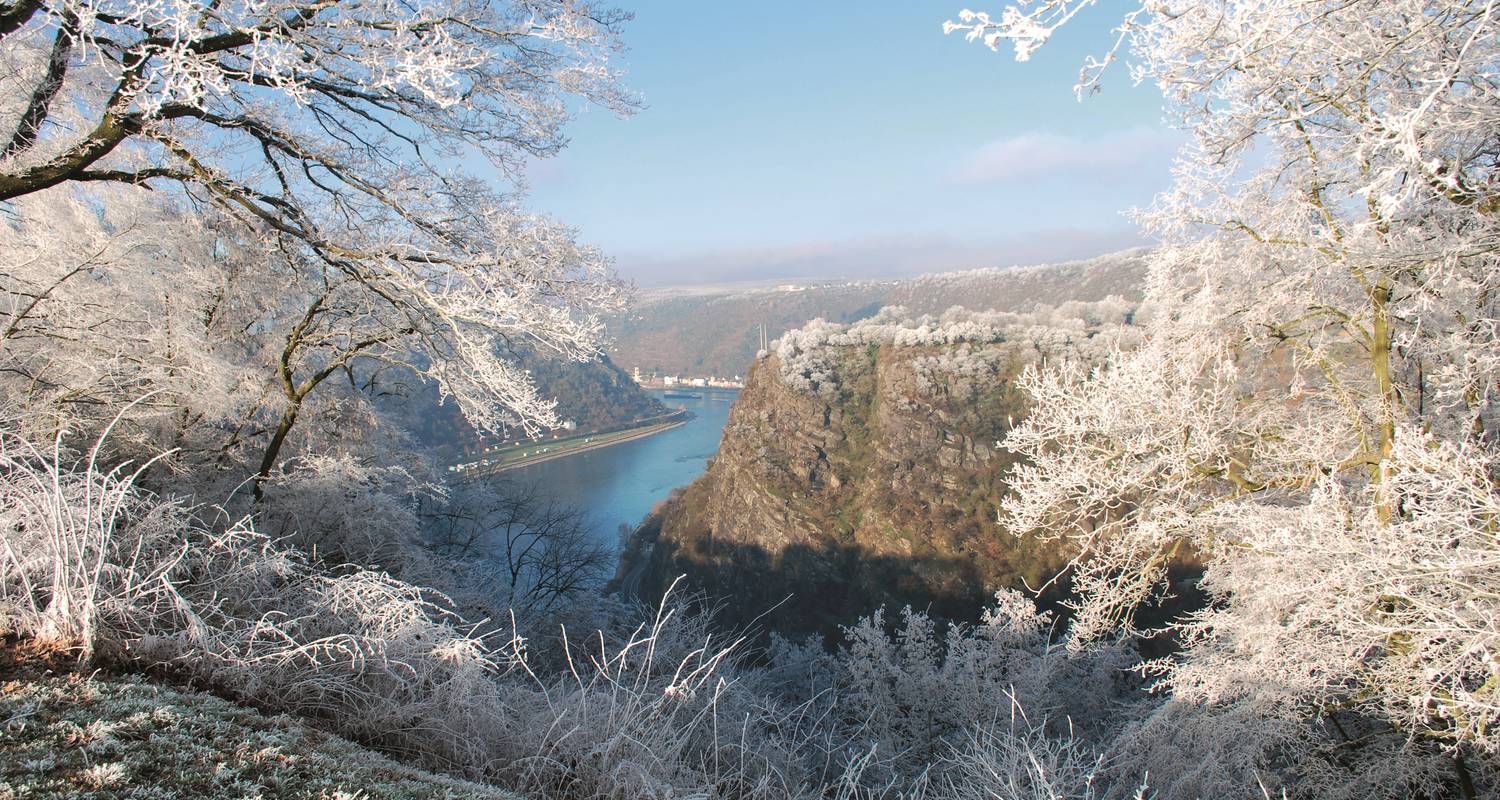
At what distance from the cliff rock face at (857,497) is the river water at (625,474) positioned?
5.18 m

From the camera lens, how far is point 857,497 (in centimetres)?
3866

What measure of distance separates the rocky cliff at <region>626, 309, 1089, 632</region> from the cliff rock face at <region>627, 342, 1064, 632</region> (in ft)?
0.25

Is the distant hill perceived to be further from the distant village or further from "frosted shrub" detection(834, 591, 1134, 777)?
"frosted shrub" detection(834, 591, 1134, 777)

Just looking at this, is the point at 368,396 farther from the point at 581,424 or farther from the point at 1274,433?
the point at 581,424

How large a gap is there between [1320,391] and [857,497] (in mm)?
34960

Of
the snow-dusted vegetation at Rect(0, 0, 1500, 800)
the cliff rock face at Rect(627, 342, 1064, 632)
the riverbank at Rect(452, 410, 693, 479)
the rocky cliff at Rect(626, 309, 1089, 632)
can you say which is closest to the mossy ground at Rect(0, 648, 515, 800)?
the snow-dusted vegetation at Rect(0, 0, 1500, 800)

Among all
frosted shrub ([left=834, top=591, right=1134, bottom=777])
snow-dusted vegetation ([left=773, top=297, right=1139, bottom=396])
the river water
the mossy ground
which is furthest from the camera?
the river water

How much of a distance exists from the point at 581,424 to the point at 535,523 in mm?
50723

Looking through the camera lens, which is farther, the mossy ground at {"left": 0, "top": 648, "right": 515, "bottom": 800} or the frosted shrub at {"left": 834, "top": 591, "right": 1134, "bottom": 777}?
the frosted shrub at {"left": 834, "top": 591, "right": 1134, "bottom": 777}

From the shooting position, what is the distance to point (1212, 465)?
4.27m

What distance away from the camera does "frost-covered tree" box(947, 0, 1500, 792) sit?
8.82 ft

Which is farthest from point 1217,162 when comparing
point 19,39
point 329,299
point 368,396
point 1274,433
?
point 368,396

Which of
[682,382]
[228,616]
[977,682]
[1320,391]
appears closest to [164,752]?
[228,616]

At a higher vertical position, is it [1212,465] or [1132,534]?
[1212,465]
